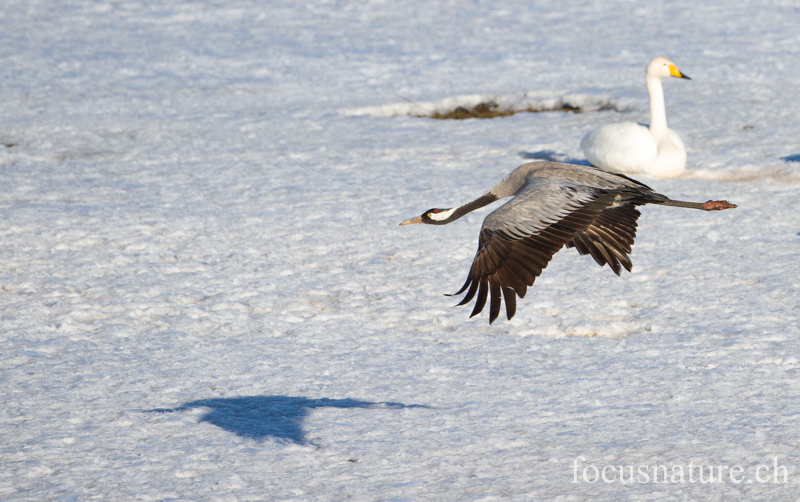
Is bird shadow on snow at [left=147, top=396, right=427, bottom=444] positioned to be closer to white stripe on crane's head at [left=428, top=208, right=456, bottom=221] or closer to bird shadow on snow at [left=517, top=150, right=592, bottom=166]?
white stripe on crane's head at [left=428, top=208, right=456, bottom=221]

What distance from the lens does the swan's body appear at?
3865mm

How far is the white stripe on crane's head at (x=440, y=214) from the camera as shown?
521 cm

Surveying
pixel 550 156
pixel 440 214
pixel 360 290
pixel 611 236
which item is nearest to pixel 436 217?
pixel 440 214

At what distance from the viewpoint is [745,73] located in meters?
10.5

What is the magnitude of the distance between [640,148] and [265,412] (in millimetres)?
4679

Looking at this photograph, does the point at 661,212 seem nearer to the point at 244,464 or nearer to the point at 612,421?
the point at 612,421

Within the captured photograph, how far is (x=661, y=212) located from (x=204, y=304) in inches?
150

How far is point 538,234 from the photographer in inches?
161

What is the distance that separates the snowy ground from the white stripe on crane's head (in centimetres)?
63

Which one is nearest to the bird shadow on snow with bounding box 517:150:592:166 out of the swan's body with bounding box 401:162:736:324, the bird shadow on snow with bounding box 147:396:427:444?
the swan's body with bounding box 401:162:736:324

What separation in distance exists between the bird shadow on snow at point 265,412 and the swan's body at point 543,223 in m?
0.88

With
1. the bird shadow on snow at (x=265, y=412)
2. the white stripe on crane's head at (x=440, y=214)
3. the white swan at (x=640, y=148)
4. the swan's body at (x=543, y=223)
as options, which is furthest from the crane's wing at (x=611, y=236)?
the white swan at (x=640, y=148)

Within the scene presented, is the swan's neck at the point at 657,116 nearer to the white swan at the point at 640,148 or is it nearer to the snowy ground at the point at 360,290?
the white swan at the point at 640,148

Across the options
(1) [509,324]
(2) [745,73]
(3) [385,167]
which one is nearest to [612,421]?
(1) [509,324]
